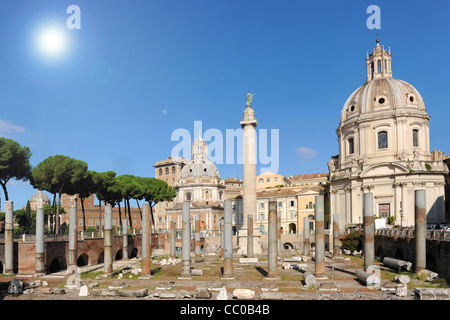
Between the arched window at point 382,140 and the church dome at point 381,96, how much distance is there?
8.57 feet

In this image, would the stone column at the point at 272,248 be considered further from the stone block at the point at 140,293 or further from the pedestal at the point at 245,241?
the pedestal at the point at 245,241

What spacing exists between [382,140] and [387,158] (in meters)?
2.69

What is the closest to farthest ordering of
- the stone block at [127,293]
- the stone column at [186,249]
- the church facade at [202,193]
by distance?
the stone block at [127,293], the stone column at [186,249], the church facade at [202,193]

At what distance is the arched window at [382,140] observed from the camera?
5822cm

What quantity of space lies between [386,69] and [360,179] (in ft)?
60.3

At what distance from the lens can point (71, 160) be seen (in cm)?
5559

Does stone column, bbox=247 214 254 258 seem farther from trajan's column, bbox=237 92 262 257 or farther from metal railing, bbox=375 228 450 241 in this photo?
metal railing, bbox=375 228 450 241

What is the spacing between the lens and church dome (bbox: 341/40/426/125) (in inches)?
2291

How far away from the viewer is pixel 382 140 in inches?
2303

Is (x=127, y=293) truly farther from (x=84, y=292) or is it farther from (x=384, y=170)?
(x=384, y=170)

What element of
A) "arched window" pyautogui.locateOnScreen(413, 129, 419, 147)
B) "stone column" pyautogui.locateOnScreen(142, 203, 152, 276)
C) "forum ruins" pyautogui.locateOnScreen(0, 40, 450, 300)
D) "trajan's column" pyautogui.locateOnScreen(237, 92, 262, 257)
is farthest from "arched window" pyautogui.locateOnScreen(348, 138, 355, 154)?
"stone column" pyautogui.locateOnScreen(142, 203, 152, 276)

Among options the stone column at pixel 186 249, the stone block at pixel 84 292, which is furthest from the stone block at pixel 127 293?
the stone column at pixel 186 249
